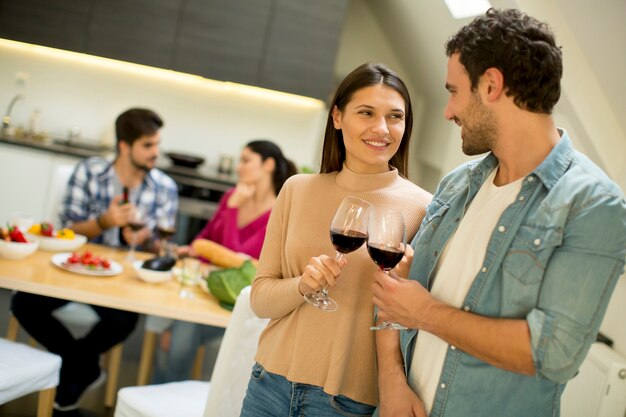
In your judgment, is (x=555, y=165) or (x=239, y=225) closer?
(x=555, y=165)

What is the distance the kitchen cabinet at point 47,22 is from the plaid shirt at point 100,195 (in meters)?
2.08

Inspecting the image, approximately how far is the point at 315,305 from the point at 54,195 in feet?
7.75

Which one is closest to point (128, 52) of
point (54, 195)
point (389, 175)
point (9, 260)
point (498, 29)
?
point (54, 195)

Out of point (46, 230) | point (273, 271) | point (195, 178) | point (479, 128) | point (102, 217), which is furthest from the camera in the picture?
point (195, 178)

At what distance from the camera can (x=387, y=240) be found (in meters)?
1.54

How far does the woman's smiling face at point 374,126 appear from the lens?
179 centimetres

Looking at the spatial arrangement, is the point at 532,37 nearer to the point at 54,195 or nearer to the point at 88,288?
the point at 88,288

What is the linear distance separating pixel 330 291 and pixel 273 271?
7.5 inches

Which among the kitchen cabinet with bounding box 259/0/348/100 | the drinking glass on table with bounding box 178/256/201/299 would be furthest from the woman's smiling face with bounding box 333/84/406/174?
the kitchen cabinet with bounding box 259/0/348/100

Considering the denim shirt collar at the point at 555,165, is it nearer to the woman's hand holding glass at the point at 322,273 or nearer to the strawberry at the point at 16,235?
the woman's hand holding glass at the point at 322,273

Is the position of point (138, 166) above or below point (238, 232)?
above

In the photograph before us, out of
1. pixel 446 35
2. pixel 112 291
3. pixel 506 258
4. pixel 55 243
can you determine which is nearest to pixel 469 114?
pixel 506 258

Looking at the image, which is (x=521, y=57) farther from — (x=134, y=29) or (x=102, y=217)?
(x=134, y=29)

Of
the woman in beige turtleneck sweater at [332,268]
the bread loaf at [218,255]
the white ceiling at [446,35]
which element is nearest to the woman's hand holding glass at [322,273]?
the woman in beige turtleneck sweater at [332,268]
